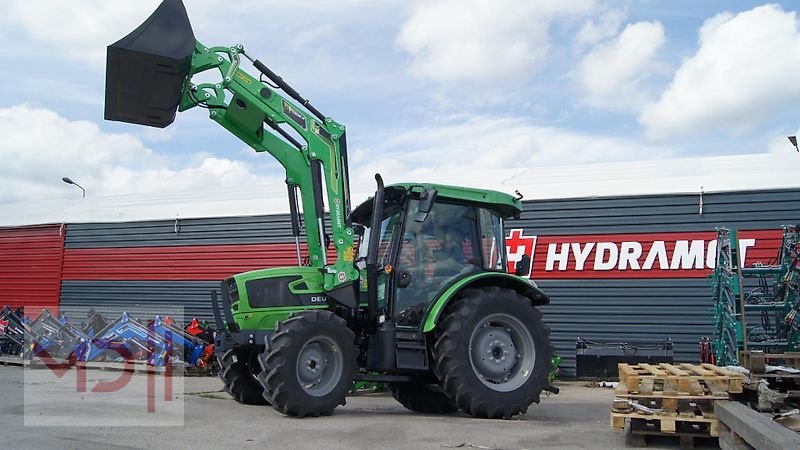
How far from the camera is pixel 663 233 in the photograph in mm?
14391

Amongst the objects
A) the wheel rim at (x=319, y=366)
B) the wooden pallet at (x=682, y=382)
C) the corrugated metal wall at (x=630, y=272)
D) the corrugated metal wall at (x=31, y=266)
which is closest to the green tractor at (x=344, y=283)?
the wheel rim at (x=319, y=366)

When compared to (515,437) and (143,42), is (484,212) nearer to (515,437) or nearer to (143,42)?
(515,437)

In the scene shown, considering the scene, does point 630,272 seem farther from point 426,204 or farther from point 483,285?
point 426,204

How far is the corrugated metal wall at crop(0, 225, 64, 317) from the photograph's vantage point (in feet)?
70.9

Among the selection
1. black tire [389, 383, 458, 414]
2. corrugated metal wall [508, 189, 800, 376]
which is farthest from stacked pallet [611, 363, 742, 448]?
corrugated metal wall [508, 189, 800, 376]

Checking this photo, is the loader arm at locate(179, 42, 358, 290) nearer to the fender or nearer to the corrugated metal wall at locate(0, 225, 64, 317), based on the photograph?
the fender

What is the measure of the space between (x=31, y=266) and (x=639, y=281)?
16705mm

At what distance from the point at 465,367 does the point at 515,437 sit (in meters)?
1.22

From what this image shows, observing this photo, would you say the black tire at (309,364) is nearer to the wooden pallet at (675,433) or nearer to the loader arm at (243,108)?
the loader arm at (243,108)

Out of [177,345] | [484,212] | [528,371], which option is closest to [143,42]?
[484,212]

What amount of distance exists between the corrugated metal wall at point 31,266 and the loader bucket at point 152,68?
48.0 ft

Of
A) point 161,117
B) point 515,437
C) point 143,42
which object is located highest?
point 143,42

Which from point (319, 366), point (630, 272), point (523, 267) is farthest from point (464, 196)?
point (630, 272)

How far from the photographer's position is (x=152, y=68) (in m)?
8.19
